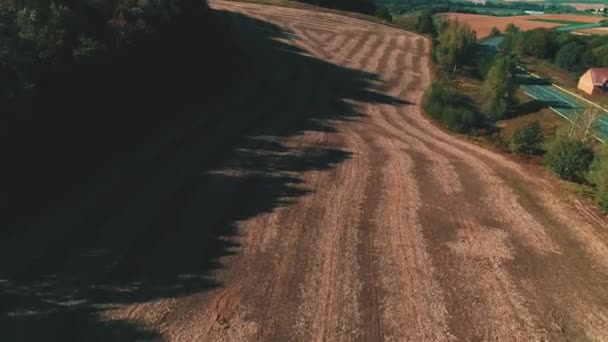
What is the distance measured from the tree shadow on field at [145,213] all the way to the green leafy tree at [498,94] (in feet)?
99.5

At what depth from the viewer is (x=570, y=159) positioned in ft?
103

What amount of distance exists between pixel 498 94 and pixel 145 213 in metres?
54.0

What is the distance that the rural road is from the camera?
16.3 metres

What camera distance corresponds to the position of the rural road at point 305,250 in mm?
16266

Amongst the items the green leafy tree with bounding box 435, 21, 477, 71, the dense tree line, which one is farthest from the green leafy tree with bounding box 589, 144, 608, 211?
the dense tree line

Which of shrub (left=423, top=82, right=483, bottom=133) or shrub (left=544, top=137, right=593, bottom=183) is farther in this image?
shrub (left=423, top=82, right=483, bottom=133)

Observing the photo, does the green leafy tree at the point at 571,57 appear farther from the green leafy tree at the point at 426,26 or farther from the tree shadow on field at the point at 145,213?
the tree shadow on field at the point at 145,213

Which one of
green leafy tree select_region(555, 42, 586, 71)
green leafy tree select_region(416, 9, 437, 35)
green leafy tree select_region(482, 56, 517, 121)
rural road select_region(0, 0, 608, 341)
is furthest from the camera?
green leafy tree select_region(416, 9, 437, 35)

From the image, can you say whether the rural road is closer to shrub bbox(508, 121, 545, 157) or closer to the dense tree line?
shrub bbox(508, 121, 545, 157)

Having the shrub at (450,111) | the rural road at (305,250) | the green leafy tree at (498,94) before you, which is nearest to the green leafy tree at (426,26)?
the green leafy tree at (498,94)

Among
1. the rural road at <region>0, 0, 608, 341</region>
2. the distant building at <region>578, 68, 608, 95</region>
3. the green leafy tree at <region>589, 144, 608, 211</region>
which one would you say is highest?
the distant building at <region>578, 68, 608, 95</region>

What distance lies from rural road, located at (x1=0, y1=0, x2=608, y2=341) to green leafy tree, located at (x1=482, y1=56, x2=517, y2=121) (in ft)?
90.5

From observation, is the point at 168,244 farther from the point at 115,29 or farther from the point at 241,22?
the point at 241,22

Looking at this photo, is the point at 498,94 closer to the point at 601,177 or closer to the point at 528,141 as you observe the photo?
the point at 528,141
